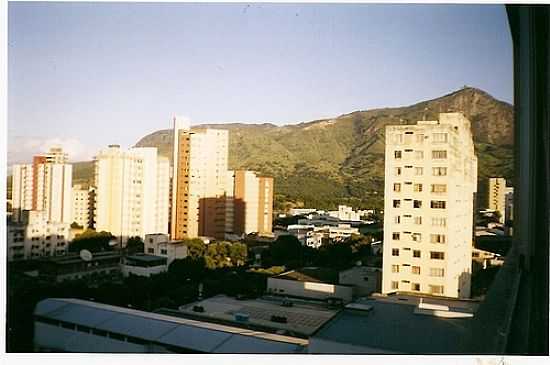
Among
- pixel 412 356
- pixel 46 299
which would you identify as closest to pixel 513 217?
pixel 412 356

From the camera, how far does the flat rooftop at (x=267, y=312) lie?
259 cm

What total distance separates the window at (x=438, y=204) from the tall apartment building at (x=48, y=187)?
1.97 meters

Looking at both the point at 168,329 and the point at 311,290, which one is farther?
the point at 311,290

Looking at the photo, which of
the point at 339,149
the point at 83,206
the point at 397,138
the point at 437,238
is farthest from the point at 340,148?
the point at 83,206

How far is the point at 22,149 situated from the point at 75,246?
1.91 ft

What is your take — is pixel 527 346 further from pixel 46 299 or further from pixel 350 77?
pixel 46 299

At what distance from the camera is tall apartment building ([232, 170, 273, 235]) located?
9.24ft

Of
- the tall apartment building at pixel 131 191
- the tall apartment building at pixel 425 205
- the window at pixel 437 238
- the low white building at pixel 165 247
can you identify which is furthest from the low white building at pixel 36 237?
the window at pixel 437 238

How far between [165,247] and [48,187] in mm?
709

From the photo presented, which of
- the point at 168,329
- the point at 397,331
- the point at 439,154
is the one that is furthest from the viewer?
the point at 439,154

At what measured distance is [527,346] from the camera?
2.25 m

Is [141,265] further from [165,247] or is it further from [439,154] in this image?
[439,154]

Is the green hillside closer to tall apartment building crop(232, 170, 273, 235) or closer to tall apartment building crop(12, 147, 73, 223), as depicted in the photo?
tall apartment building crop(232, 170, 273, 235)

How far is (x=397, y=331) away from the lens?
93.7 inches
